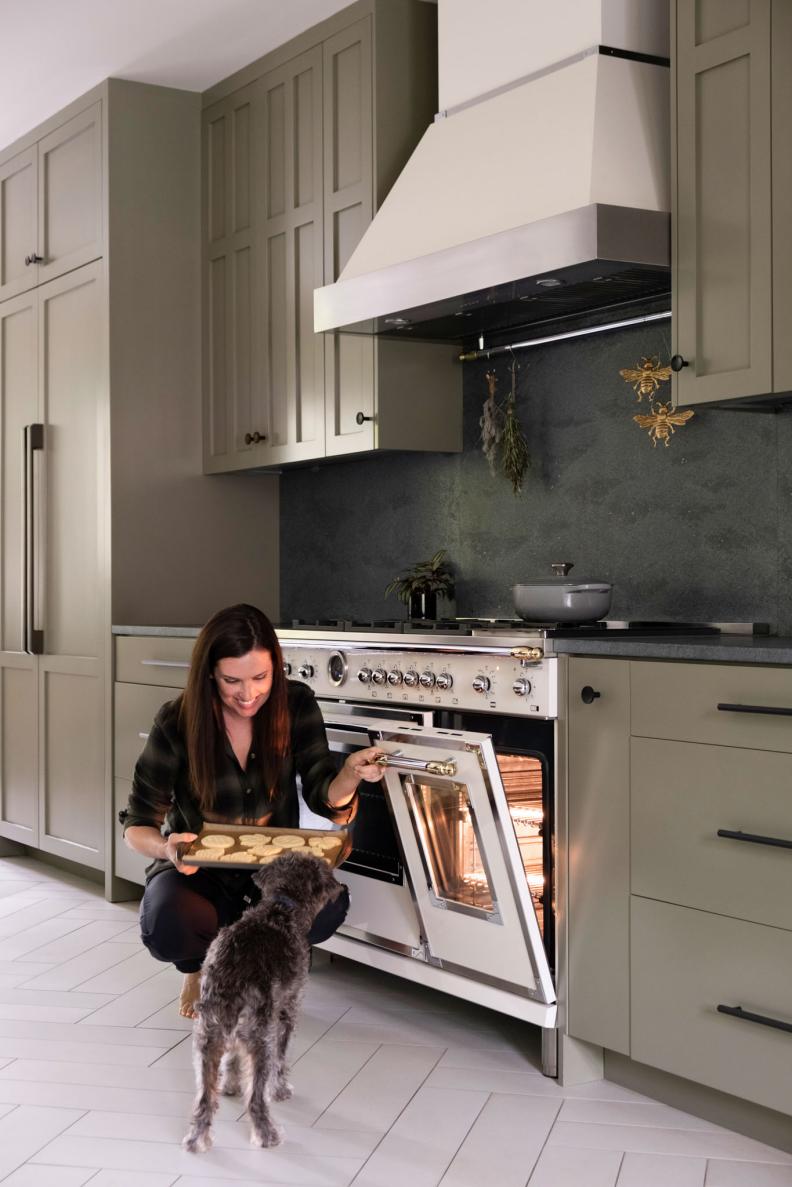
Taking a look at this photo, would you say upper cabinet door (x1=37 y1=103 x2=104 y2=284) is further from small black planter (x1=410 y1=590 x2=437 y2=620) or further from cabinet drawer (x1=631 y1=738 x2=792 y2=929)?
cabinet drawer (x1=631 y1=738 x2=792 y2=929)

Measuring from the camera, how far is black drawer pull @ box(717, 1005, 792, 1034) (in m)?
2.36

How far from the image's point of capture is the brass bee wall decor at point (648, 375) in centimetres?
327

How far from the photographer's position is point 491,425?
151 inches

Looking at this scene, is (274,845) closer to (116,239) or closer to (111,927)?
(111,927)

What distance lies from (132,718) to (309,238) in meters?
1.64

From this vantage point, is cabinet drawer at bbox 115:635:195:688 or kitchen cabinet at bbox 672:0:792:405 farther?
cabinet drawer at bbox 115:635:195:688

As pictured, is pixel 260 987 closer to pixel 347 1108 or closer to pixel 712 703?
pixel 347 1108

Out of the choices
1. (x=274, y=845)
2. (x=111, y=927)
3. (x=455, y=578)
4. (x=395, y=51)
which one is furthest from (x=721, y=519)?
(x=111, y=927)

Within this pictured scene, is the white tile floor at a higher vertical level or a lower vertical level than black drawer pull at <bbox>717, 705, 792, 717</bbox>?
lower

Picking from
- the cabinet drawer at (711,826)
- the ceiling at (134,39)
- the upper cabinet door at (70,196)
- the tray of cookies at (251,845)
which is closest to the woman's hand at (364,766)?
the tray of cookies at (251,845)

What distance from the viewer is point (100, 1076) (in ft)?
9.50

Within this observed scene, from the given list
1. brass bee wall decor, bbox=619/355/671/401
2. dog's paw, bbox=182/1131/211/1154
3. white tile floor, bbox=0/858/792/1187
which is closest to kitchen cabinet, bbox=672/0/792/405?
brass bee wall decor, bbox=619/355/671/401

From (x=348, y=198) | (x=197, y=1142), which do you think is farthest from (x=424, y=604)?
(x=197, y=1142)

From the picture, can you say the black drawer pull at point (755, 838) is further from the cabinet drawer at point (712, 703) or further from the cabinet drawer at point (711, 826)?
the cabinet drawer at point (712, 703)
